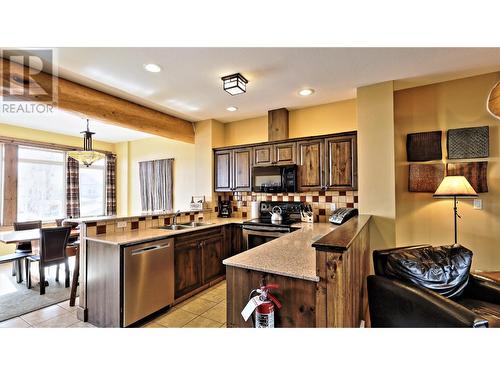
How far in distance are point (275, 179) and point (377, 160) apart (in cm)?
140

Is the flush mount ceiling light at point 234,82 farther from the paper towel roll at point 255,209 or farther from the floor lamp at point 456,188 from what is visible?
the floor lamp at point 456,188

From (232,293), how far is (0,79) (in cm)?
270

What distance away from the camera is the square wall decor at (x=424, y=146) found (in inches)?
108

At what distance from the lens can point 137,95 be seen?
2.92m

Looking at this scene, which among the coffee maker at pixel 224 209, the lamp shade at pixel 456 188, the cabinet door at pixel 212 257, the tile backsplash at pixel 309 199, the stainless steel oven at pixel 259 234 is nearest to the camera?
the lamp shade at pixel 456 188

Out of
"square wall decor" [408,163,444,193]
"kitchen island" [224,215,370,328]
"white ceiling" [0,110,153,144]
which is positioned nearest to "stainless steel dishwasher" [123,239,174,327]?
"kitchen island" [224,215,370,328]

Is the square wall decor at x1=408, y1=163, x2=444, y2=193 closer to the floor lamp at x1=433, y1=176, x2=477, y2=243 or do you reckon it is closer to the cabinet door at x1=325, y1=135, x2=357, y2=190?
the floor lamp at x1=433, y1=176, x2=477, y2=243

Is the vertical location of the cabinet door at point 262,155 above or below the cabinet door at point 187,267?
above

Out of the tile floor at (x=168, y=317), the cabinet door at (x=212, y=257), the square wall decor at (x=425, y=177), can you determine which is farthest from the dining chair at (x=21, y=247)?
the square wall decor at (x=425, y=177)

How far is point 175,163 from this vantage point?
491 centimetres

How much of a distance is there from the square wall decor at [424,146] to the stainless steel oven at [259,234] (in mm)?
1877

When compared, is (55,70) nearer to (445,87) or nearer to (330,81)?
(330,81)
